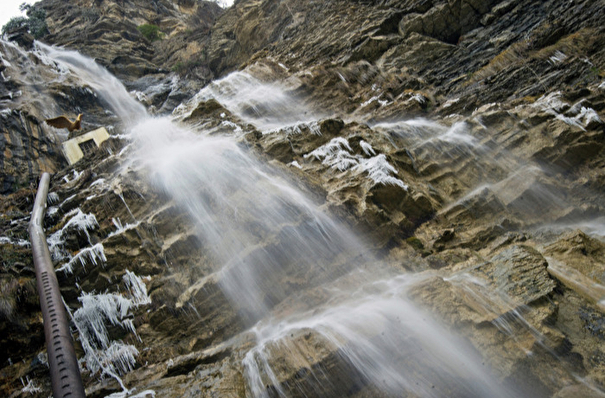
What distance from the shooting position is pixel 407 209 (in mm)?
7754

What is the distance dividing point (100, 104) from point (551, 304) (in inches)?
1115

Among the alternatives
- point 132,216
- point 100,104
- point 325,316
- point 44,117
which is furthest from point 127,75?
point 325,316

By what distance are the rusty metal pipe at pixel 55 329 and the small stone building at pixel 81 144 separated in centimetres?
1126

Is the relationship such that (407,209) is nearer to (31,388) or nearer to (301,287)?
(301,287)

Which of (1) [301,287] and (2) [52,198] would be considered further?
(2) [52,198]

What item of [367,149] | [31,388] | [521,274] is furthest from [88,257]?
[521,274]

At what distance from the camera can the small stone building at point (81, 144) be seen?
16.8 metres

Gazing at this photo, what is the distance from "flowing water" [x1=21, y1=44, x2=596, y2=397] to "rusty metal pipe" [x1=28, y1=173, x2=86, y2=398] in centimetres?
252

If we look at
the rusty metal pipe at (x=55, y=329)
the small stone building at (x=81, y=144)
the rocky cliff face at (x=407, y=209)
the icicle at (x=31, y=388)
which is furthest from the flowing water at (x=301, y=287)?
the small stone building at (x=81, y=144)

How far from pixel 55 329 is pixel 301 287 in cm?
435

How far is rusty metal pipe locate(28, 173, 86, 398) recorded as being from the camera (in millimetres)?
4587

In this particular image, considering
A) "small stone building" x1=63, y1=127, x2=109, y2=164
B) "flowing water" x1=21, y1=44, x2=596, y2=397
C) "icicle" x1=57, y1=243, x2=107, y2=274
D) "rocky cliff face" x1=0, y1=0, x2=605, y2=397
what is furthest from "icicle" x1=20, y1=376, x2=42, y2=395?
"small stone building" x1=63, y1=127, x2=109, y2=164

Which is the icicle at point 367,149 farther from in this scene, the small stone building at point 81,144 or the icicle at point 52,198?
the small stone building at point 81,144

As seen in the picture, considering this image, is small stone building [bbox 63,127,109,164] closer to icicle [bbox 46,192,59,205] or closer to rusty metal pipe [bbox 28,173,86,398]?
icicle [bbox 46,192,59,205]
